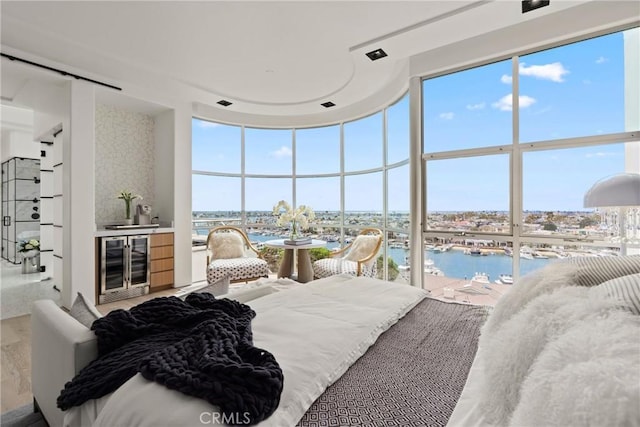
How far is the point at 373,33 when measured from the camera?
294 centimetres

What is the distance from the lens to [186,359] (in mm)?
906

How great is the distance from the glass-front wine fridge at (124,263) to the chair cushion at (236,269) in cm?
89

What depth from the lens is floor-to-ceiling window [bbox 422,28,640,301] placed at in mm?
2654

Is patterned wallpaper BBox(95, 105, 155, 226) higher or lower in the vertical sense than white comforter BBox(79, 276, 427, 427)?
higher

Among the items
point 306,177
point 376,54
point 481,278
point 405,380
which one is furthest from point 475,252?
point 306,177

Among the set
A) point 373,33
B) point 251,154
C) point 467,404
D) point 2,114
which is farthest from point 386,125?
point 2,114

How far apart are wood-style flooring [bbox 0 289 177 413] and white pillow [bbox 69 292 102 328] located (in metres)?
0.98

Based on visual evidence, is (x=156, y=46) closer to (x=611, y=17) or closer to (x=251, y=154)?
(x=251, y=154)

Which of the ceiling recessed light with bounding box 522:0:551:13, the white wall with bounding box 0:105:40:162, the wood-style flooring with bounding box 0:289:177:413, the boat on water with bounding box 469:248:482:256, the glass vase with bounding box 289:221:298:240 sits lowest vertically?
the wood-style flooring with bounding box 0:289:177:413

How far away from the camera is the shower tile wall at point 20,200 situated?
20.8ft

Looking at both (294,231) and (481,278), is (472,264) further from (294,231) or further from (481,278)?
(294,231)

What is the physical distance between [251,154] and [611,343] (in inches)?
217

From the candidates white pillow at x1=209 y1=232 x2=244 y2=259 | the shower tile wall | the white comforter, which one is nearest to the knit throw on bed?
the white comforter

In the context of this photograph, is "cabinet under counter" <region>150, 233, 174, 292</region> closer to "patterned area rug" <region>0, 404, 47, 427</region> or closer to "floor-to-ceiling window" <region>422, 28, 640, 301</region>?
"patterned area rug" <region>0, 404, 47, 427</region>
